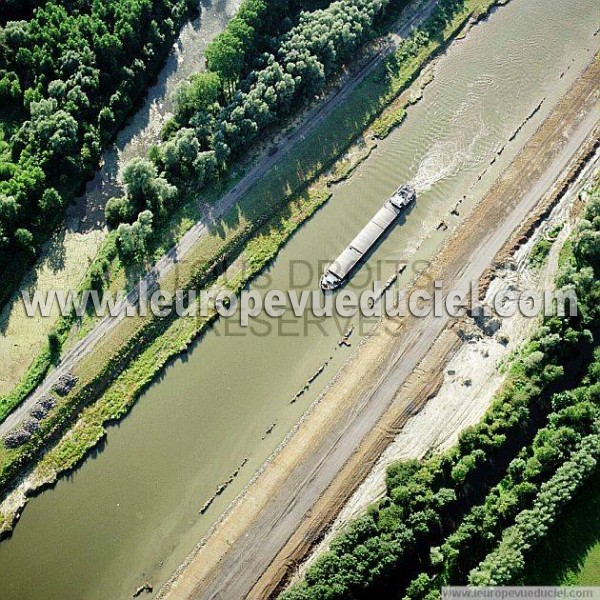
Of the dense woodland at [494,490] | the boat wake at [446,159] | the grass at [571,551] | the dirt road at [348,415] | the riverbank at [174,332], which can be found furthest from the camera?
the boat wake at [446,159]

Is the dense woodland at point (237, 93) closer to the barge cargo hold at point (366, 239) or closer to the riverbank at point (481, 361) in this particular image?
the barge cargo hold at point (366, 239)

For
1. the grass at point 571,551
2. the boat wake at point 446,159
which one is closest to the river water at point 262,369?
the boat wake at point 446,159

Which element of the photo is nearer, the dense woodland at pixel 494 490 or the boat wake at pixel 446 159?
the dense woodland at pixel 494 490

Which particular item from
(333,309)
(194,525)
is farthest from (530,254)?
(194,525)

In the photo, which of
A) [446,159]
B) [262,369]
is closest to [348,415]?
[262,369]

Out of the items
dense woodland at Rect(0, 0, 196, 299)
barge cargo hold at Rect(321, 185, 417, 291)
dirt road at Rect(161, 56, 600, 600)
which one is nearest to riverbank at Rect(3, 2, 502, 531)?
barge cargo hold at Rect(321, 185, 417, 291)

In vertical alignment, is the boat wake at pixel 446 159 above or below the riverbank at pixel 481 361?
above

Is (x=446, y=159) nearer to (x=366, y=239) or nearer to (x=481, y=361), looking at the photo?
(x=366, y=239)
